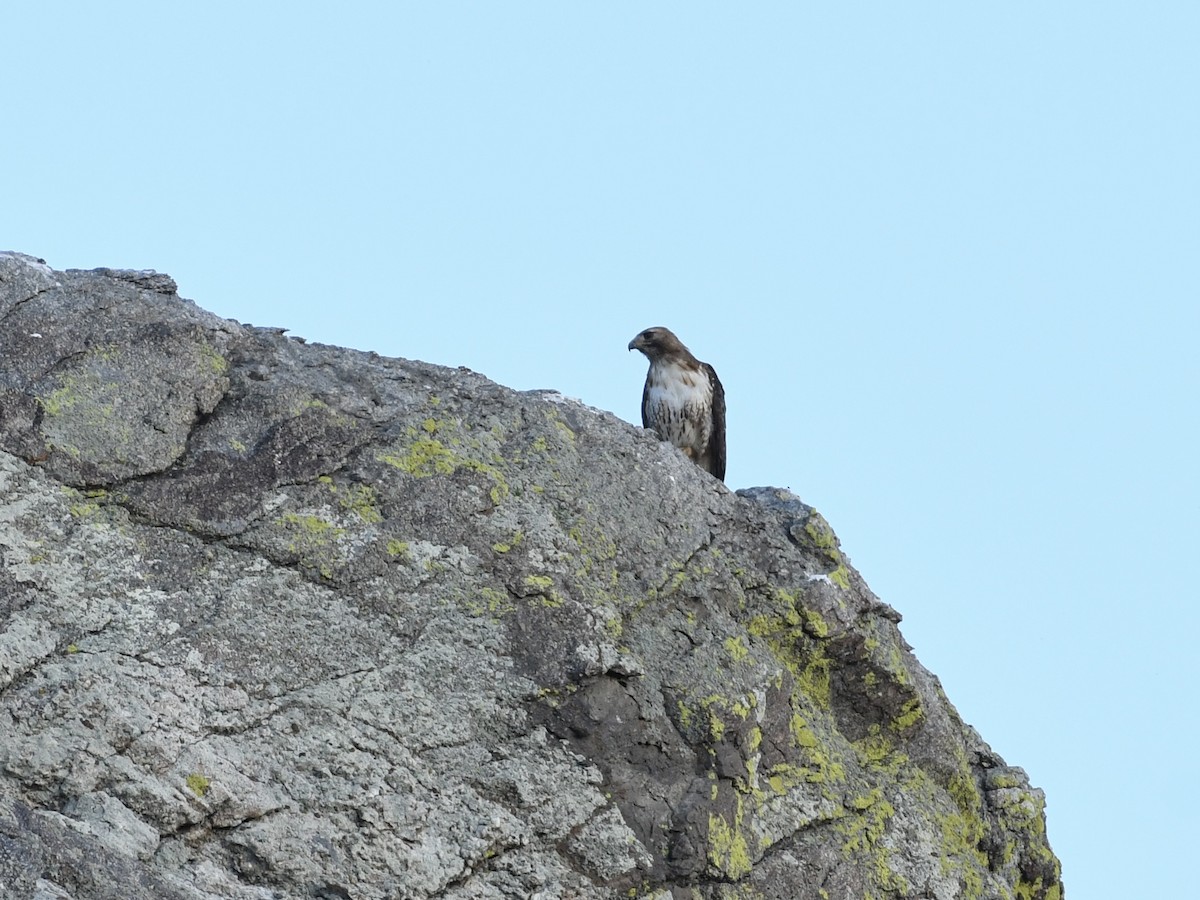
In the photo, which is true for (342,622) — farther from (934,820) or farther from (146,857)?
(934,820)

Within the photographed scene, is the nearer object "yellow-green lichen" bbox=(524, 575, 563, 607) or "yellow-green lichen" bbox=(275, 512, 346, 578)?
"yellow-green lichen" bbox=(275, 512, 346, 578)

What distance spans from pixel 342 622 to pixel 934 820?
3044 millimetres

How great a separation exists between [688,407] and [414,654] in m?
5.10

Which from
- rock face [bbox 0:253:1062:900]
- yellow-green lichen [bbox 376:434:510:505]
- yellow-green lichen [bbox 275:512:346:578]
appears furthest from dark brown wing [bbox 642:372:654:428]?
yellow-green lichen [bbox 275:512:346:578]

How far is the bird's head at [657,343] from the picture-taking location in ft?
39.3

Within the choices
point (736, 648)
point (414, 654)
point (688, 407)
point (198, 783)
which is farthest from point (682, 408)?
point (198, 783)

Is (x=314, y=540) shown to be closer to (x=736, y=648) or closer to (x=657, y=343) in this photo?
(x=736, y=648)

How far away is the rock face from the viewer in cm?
604

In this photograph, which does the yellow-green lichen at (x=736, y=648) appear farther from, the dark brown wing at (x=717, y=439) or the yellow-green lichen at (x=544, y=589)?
the dark brown wing at (x=717, y=439)

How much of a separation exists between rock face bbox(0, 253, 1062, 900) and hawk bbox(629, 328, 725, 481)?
3.01 metres

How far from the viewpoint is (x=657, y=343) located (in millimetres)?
12062

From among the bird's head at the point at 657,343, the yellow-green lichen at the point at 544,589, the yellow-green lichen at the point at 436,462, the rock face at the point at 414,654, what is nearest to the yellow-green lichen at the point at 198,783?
the rock face at the point at 414,654

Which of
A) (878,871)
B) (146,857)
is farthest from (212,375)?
(878,871)

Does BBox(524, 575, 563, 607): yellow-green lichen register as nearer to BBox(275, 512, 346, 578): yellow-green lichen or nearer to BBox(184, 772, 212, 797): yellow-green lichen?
BBox(275, 512, 346, 578): yellow-green lichen
